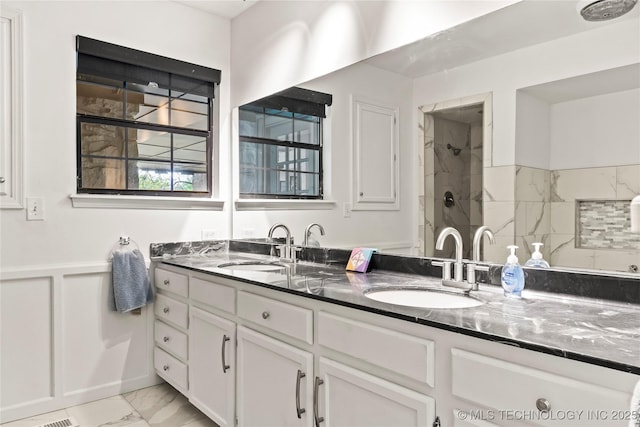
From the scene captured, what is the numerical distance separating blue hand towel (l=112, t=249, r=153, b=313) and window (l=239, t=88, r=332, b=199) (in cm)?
80

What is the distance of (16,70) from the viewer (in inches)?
90.6

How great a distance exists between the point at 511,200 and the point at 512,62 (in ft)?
1.67

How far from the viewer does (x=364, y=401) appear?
Answer: 53.0 inches

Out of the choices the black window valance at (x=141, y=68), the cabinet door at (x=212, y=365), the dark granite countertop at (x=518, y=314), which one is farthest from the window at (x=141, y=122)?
the dark granite countertop at (x=518, y=314)

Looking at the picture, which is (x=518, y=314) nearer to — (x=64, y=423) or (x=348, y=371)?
(x=348, y=371)

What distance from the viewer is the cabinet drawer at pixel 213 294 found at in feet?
6.51

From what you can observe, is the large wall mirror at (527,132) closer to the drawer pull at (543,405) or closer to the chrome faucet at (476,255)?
the chrome faucet at (476,255)

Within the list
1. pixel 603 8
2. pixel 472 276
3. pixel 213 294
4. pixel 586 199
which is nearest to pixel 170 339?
pixel 213 294

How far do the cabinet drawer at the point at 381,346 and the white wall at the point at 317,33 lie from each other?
125 cm

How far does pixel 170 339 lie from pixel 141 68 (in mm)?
1675

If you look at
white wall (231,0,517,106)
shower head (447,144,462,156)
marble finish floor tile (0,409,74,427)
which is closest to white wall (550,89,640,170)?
shower head (447,144,462,156)

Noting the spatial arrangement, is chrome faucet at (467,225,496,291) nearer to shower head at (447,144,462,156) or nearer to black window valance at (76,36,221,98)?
shower head at (447,144,462,156)

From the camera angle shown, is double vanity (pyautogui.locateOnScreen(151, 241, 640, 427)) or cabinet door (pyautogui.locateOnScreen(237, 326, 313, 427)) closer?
double vanity (pyautogui.locateOnScreen(151, 241, 640, 427))

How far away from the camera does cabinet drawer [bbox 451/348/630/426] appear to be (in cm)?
86
